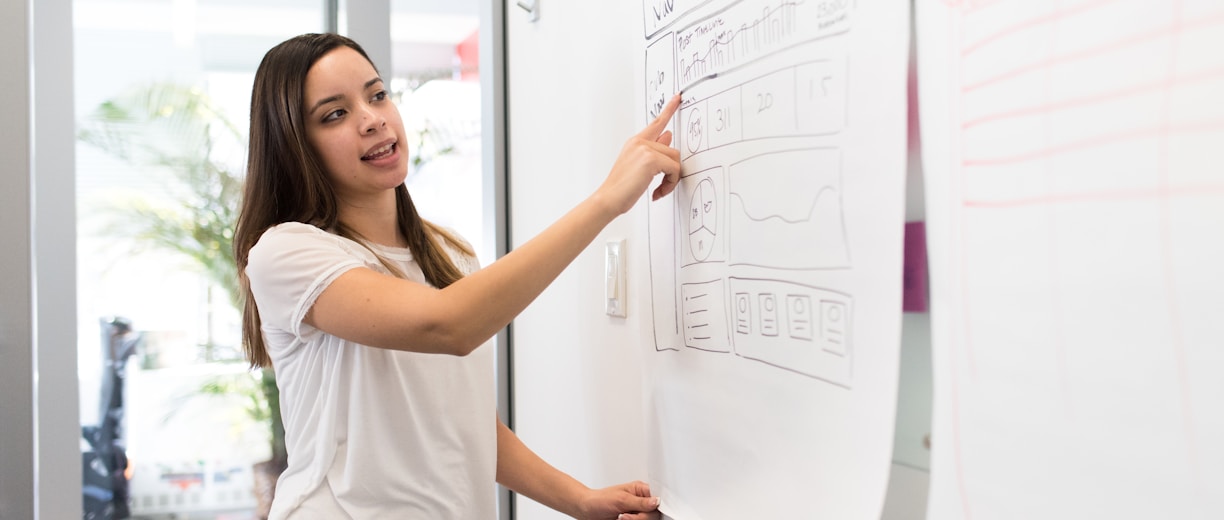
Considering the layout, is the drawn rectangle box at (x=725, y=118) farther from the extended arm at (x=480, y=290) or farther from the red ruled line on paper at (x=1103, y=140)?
the red ruled line on paper at (x=1103, y=140)

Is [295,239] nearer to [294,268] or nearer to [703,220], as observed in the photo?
[294,268]

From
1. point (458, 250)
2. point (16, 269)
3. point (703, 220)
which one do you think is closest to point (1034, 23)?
point (703, 220)

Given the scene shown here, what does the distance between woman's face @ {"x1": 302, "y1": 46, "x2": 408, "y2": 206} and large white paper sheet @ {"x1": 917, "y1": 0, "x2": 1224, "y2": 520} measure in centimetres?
73

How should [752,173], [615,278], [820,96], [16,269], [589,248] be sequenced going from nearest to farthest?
[820,96], [752,173], [615,278], [589,248], [16,269]

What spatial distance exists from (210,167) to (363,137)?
1.15 m

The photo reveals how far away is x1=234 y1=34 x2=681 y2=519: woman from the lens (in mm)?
1023

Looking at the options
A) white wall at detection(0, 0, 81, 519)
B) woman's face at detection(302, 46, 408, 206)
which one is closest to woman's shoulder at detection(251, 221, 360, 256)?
woman's face at detection(302, 46, 408, 206)

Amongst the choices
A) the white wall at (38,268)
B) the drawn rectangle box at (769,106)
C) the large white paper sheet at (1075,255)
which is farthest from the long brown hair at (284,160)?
the white wall at (38,268)

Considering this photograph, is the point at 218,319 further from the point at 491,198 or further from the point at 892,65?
the point at 892,65

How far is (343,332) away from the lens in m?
0.96

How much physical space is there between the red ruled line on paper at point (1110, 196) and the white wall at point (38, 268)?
6.24 ft

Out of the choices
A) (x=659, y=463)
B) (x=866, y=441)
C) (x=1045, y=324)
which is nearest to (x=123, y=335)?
(x=659, y=463)

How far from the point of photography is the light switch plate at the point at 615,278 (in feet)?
3.86

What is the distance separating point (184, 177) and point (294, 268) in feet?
4.12
